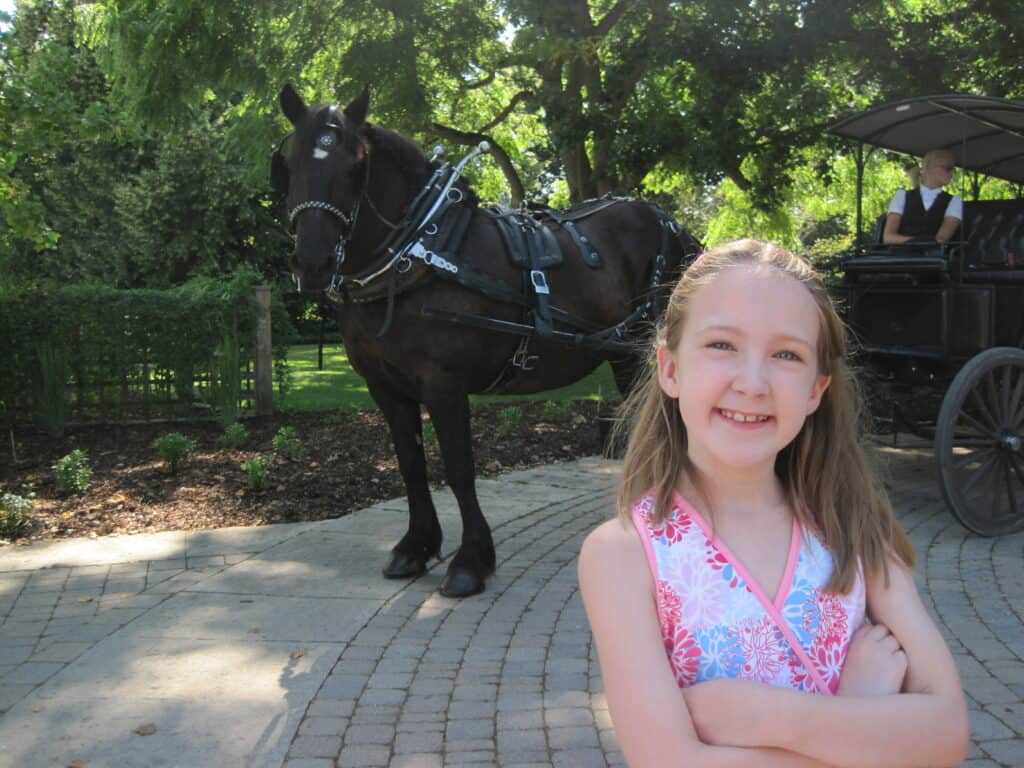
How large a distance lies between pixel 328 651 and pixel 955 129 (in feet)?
19.9

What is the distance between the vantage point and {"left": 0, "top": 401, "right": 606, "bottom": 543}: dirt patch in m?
6.44

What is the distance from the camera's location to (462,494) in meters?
4.96

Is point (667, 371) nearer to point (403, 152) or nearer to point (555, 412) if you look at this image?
point (403, 152)

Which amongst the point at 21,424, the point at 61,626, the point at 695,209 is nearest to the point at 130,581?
the point at 61,626

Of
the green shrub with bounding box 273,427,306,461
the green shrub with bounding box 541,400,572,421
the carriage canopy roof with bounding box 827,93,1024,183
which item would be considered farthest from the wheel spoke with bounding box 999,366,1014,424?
the green shrub with bounding box 273,427,306,461

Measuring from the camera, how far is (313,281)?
4277 millimetres

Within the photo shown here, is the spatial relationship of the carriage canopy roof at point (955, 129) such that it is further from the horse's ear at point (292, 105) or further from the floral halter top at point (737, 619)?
the floral halter top at point (737, 619)

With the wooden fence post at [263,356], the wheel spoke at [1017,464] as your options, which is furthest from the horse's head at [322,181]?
the wooden fence post at [263,356]

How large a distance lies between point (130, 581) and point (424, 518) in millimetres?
1615

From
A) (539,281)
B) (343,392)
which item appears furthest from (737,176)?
(539,281)

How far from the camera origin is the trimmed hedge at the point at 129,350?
9.45 metres

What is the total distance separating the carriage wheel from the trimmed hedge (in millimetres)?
7097

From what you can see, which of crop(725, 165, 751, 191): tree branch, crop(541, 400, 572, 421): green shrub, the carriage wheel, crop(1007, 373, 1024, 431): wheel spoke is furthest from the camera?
crop(725, 165, 751, 191): tree branch

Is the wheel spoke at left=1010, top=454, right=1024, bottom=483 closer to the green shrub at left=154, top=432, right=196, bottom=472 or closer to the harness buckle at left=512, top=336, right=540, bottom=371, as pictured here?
the harness buckle at left=512, top=336, right=540, bottom=371
